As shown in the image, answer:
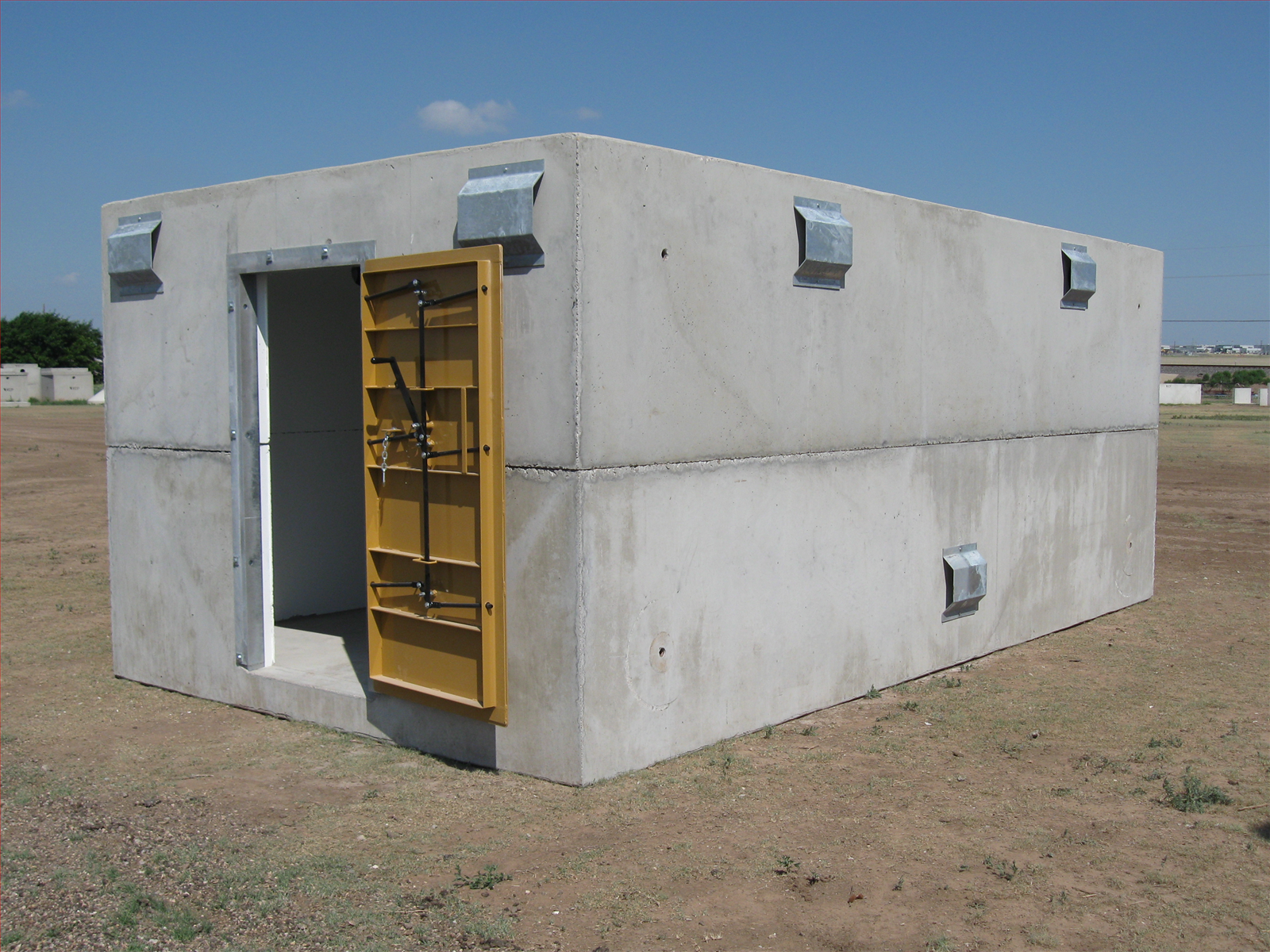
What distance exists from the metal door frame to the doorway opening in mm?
1417

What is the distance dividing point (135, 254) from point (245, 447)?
A: 5.57 ft

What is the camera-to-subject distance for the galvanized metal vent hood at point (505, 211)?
5695 mm

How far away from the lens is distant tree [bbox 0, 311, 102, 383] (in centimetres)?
6384

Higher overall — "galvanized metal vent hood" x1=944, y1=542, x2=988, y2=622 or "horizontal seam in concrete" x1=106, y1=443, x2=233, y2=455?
"horizontal seam in concrete" x1=106, y1=443, x2=233, y2=455

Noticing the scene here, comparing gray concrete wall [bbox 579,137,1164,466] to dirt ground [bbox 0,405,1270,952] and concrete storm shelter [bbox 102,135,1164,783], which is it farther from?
dirt ground [bbox 0,405,1270,952]

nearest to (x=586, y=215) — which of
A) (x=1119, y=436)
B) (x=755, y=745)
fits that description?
(x=755, y=745)

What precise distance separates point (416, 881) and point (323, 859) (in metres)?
0.52

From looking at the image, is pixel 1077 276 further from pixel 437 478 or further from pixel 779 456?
pixel 437 478

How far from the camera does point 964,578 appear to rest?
8.45 meters

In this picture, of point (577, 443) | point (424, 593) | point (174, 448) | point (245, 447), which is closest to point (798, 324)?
point (577, 443)

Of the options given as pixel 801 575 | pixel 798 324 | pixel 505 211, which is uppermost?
pixel 505 211

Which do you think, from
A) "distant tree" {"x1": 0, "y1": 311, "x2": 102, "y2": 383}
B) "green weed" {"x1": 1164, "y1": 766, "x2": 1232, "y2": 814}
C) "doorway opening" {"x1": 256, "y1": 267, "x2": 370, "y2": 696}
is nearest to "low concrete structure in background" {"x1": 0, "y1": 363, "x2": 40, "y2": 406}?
"distant tree" {"x1": 0, "y1": 311, "x2": 102, "y2": 383}

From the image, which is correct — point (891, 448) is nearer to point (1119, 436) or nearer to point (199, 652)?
point (1119, 436)

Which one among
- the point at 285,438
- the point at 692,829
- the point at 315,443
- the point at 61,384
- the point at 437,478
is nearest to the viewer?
the point at 692,829
